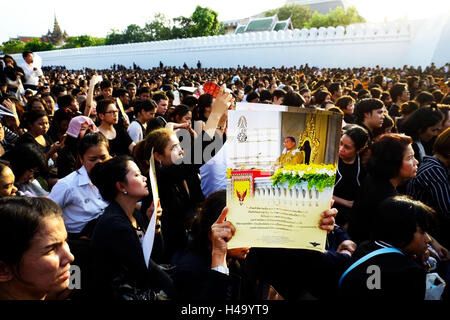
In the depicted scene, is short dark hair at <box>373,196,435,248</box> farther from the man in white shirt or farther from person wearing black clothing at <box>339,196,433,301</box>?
the man in white shirt

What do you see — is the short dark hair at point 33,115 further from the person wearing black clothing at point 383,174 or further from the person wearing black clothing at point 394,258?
the person wearing black clothing at point 394,258

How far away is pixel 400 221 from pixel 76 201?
6.67 ft

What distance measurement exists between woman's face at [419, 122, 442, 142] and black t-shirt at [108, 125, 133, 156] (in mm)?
3384

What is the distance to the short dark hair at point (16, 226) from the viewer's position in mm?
1221

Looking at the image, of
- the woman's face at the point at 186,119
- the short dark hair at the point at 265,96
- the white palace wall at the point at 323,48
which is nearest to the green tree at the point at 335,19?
the white palace wall at the point at 323,48

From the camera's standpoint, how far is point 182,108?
14.7ft

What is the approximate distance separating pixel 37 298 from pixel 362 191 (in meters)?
2.02

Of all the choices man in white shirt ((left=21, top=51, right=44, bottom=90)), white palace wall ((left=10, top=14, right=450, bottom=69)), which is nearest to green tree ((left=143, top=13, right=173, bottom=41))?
white palace wall ((left=10, top=14, right=450, bottom=69))

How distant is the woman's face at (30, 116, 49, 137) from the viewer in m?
3.92

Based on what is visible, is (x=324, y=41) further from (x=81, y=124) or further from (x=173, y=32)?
(x=173, y=32)

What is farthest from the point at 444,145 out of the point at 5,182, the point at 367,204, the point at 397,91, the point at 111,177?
the point at 397,91

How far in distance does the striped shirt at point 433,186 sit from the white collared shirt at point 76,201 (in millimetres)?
2390

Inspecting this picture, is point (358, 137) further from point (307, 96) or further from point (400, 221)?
point (307, 96)

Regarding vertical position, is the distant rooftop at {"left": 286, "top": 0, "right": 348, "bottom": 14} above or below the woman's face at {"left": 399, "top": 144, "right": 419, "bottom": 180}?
above
